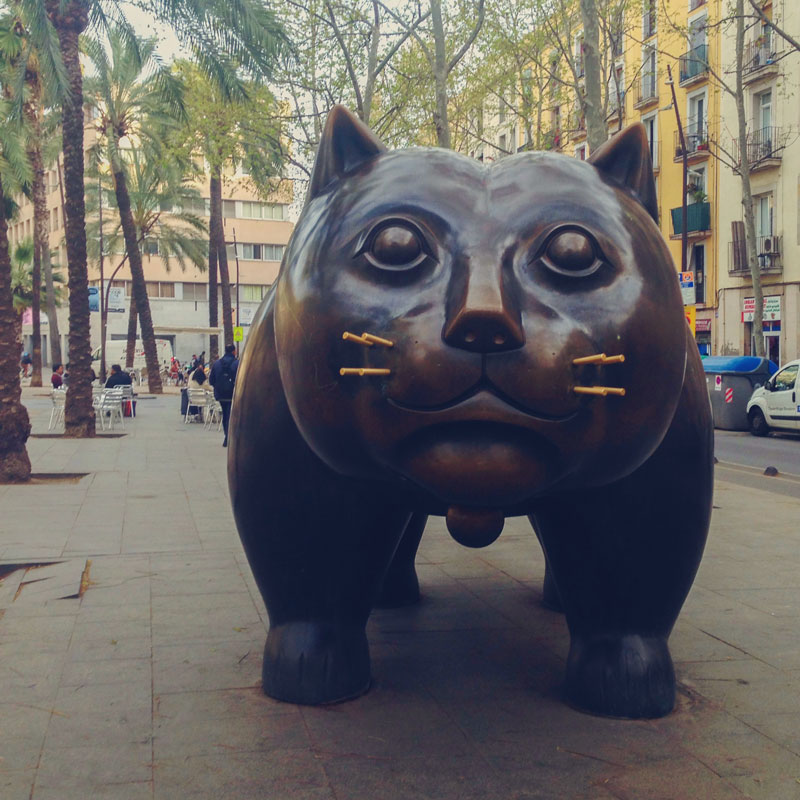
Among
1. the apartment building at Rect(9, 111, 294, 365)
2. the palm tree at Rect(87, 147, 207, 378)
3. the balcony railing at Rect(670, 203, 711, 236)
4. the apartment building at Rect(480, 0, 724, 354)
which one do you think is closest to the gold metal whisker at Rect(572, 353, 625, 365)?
the apartment building at Rect(480, 0, 724, 354)

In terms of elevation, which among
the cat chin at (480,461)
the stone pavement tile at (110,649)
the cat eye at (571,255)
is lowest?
the stone pavement tile at (110,649)

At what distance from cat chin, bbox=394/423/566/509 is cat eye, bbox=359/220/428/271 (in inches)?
17.9

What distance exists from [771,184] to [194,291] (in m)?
43.6

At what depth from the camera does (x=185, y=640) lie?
183 inches

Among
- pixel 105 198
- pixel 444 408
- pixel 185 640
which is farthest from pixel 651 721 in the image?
pixel 105 198

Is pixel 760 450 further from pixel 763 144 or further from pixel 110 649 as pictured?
pixel 763 144

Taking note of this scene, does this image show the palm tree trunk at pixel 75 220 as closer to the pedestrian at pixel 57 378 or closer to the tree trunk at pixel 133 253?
the tree trunk at pixel 133 253

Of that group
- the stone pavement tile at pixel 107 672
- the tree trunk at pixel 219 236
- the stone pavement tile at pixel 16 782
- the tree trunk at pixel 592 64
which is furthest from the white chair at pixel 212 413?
the stone pavement tile at pixel 16 782

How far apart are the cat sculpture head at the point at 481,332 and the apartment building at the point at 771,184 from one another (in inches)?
1093

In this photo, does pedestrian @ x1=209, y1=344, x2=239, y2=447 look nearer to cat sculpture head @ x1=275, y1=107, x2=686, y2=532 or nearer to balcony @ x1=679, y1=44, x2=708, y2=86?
cat sculpture head @ x1=275, y1=107, x2=686, y2=532

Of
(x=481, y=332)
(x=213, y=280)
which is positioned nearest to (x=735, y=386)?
(x=481, y=332)

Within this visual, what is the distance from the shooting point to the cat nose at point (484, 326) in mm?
2543

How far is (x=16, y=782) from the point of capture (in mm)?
3057

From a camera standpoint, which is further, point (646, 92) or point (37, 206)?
point (646, 92)
